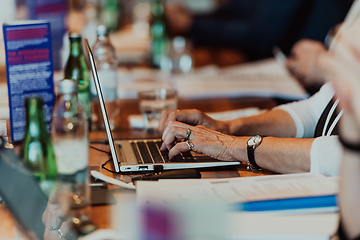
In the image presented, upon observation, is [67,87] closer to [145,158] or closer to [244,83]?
[145,158]

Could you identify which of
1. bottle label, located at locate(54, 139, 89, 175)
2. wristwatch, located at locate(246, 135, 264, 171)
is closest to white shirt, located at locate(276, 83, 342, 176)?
wristwatch, located at locate(246, 135, 264, 171)

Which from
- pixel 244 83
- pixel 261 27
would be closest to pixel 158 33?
pixel 244 83

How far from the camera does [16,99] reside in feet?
3.71

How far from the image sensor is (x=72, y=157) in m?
0.81

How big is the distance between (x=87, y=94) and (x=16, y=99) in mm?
251

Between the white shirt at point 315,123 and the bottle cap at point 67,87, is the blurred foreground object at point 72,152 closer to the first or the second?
the bottle cap at point 67,87

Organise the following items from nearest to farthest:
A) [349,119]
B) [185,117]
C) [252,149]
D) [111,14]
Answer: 1. [349,119]
2. [252,149]
3. [185,117]
4. [111,14]

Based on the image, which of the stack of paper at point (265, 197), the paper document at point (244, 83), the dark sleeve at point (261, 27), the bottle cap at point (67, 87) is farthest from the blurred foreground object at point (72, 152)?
the dark sleeve at point (261, 27)

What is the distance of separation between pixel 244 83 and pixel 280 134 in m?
0.63

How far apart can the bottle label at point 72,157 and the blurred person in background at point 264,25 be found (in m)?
1.62

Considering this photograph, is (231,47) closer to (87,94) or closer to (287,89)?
(287,89)

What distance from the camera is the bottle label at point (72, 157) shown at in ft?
2.63

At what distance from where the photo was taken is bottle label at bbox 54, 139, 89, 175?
2.63ft

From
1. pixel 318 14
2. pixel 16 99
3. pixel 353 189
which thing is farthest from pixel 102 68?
pixel 318 14
